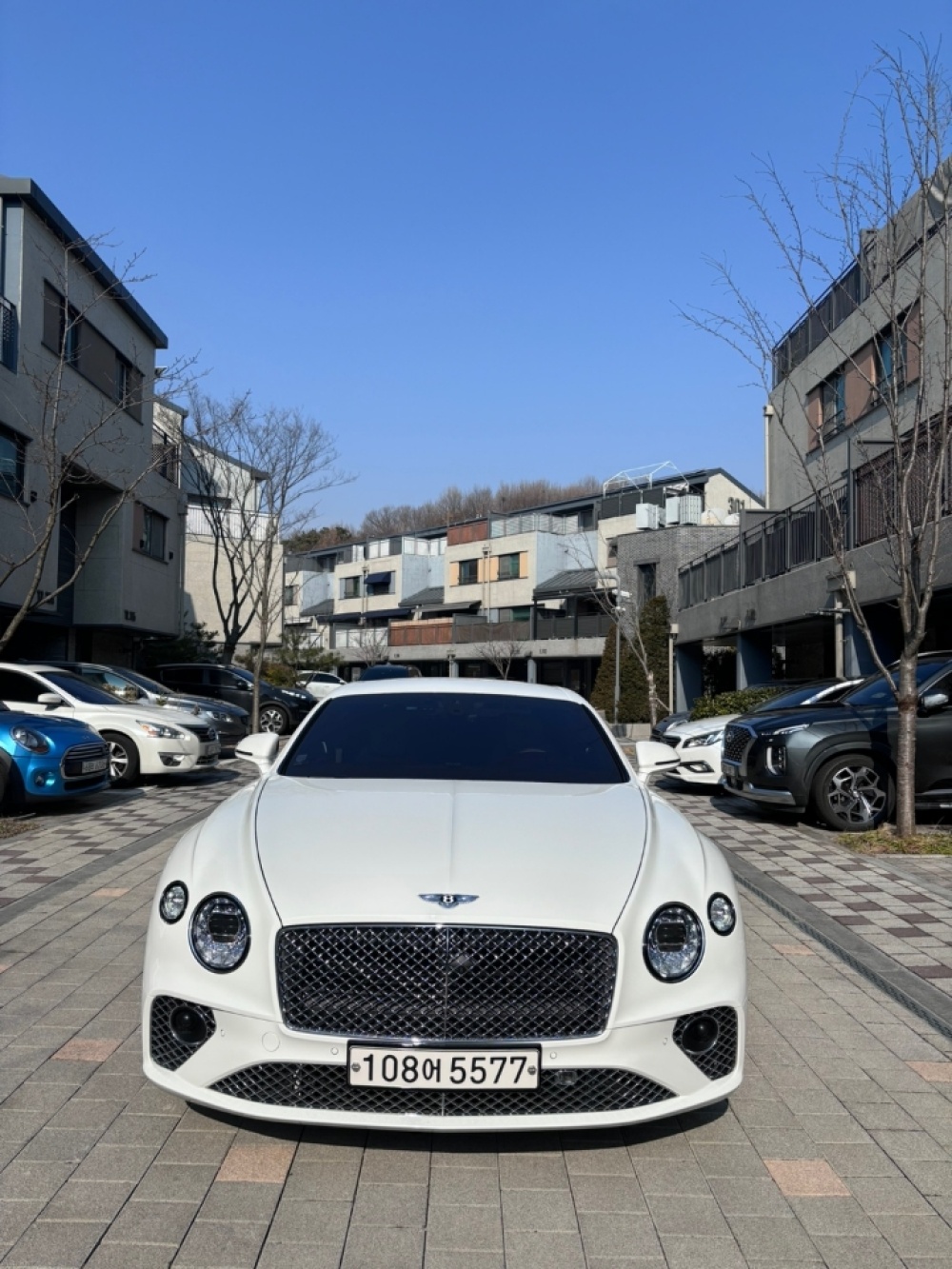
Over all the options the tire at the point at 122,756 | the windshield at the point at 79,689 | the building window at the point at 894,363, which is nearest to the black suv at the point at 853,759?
the building window at the point at 894,363

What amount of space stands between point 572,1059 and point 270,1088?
2.86 ft

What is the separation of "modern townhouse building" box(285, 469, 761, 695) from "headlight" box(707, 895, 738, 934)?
3988cm

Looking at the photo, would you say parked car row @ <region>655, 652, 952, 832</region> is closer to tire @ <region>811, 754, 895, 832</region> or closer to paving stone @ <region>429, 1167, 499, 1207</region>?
tire @ <region>811, 754, 895, 832</region>

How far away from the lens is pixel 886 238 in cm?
1095

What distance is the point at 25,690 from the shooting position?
1362 centimetres

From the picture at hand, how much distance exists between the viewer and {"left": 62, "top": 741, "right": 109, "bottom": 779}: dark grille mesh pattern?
11.2m

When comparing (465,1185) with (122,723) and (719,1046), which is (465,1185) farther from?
(122,723)

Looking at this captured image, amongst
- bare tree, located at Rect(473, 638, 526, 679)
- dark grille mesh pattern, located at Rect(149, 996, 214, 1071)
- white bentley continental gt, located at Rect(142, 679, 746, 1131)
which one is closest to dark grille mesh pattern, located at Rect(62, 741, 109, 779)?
white bentley continental gt, located at Rect(142, 679, 746, 1131)

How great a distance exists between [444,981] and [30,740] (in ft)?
29.0

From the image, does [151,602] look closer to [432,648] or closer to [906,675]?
[906,675]

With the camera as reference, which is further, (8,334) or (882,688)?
(8,334)

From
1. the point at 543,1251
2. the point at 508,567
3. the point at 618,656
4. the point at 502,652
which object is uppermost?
the point at 508,567

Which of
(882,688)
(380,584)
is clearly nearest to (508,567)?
(380,584)

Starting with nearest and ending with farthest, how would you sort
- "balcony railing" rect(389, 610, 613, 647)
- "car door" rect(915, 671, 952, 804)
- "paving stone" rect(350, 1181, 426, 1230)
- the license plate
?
"paving stone" rect(350, 1181, 426, 1230)
the license plate
"car door" rect(915, 671, 952, 804)
"balcony railing" rect(389, 610, 613, 647)
